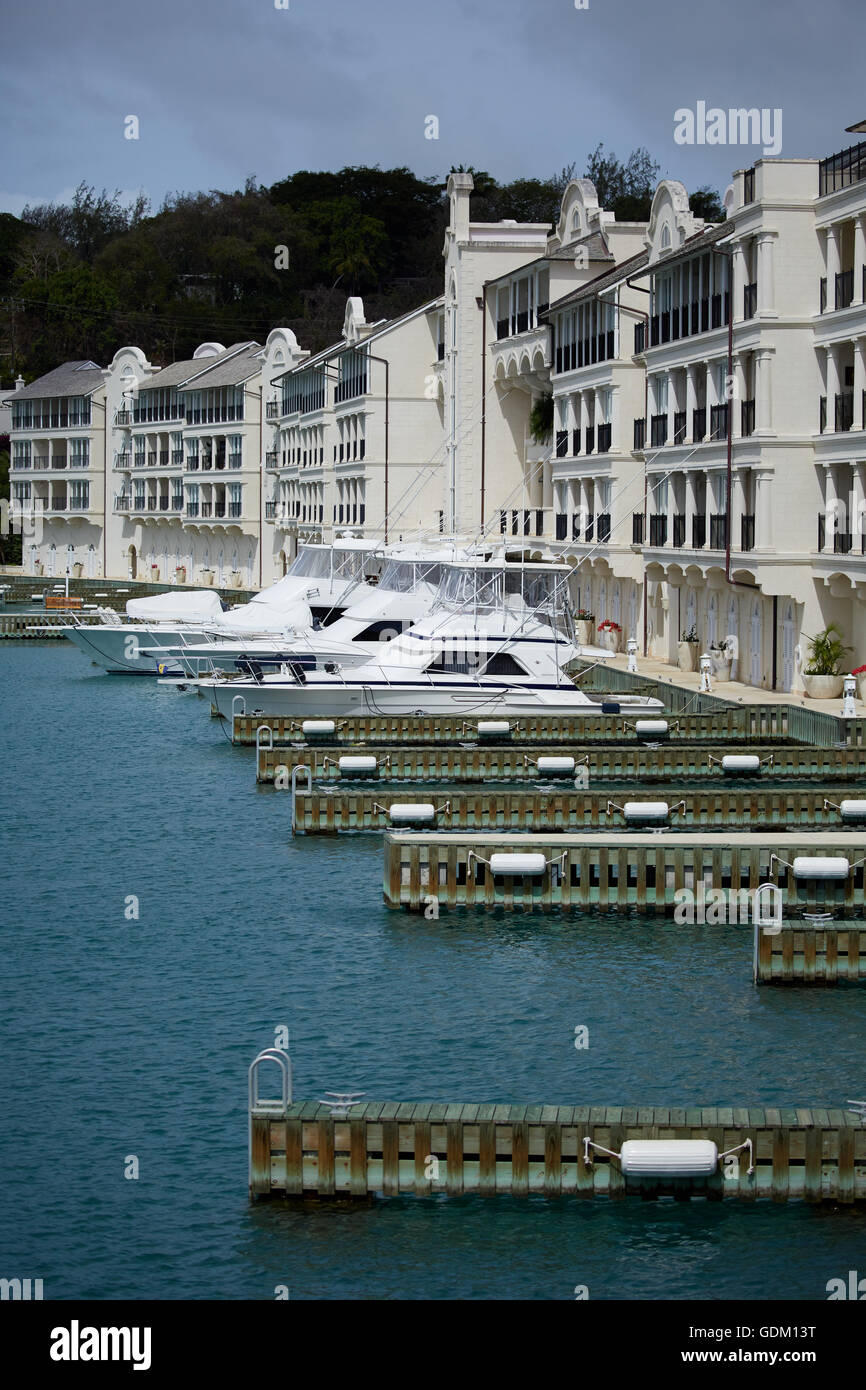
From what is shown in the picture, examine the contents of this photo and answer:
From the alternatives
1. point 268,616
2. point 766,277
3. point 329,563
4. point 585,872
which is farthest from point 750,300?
point 585,872

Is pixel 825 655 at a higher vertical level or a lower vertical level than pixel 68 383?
lower

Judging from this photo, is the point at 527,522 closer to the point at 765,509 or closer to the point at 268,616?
the point at 268,616

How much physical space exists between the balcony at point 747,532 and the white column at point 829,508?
263 cm

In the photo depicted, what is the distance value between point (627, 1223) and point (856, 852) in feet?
51.1

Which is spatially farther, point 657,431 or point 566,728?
point 657,431

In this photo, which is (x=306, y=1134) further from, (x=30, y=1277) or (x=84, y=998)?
(x=84, y=998)

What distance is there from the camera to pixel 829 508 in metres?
54.8

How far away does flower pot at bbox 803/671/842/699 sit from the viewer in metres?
54.0

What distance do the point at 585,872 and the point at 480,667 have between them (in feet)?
69.5

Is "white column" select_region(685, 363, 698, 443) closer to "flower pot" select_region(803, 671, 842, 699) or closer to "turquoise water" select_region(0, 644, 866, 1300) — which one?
"flower pot" select_region(803, 671, 842, 699)

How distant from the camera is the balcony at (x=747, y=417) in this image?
5709 cm
